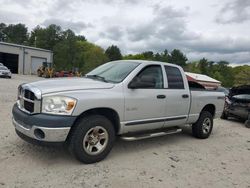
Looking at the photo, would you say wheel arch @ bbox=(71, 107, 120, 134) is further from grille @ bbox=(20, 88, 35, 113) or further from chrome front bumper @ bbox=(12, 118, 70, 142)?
grille @ bbox=(20, 88, 35, 113)

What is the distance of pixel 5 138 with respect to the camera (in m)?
5.82

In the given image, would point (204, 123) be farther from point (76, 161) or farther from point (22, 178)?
point (22, 178)

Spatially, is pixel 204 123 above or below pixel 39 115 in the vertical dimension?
below

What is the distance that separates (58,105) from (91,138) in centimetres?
85

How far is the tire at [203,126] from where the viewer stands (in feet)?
23.7

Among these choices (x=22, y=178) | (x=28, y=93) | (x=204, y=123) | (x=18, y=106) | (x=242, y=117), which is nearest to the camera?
(x=22, y=178)

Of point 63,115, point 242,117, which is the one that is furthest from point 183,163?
point 242,117

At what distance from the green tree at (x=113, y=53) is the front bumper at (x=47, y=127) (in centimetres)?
8149

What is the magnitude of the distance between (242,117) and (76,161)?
7.96 meters

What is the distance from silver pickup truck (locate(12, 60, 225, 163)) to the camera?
438 cm

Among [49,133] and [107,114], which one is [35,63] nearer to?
[107,114]

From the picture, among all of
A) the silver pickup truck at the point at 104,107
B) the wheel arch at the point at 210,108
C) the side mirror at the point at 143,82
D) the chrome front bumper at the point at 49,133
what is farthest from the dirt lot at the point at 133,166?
the side mirror at the point at 143,82

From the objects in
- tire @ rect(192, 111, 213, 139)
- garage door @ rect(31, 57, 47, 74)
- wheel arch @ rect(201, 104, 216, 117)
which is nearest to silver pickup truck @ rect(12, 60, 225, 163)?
tire @ rect(192, 111, 213, 139)

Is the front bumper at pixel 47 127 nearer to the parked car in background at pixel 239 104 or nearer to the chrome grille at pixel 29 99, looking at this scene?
the chrome grille at pixel 29 99
